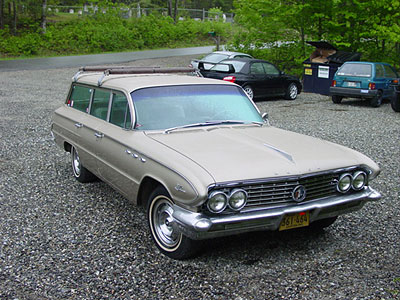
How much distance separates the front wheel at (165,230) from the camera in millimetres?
4234

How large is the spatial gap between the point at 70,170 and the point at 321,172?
Answer: 4524 mm

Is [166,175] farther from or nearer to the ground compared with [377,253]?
farther from the ground

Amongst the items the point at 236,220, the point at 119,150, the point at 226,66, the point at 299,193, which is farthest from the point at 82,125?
the point at 226,66

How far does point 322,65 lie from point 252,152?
47.2 feet

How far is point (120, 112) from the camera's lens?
5.39m

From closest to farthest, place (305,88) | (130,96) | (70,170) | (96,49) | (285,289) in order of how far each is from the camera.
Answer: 1. (285,289)
2. (130,96)
3. (70,170)
4. (305,88)
5. (96,49)

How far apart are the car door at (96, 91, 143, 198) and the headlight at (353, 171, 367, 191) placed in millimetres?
2078

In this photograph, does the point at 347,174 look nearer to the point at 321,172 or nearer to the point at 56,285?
the point at 321,172

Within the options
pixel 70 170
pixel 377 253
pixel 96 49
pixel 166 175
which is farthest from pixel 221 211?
pixel 96 49

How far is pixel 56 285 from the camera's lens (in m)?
3.90

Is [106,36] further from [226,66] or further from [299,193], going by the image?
[299,193]

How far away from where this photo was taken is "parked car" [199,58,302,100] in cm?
1524

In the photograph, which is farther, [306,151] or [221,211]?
[306,151]


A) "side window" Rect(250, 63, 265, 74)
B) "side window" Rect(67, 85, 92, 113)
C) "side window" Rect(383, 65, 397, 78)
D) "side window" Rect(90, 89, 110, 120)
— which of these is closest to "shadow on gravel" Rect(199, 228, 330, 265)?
"side window" Rect(90, 89, 110, 120)
